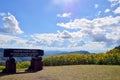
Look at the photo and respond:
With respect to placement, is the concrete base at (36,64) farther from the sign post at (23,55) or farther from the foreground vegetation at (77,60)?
the foreground vegetation at (77,60)

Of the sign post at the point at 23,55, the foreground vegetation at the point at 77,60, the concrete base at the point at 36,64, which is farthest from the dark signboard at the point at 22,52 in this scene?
the foreground vegetation at the point at 77,60

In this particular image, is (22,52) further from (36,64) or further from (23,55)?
(36,64)

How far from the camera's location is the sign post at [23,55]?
24031mm

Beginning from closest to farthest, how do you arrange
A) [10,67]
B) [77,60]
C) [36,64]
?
1. [10,67]
2. [36,64]
3. [77,60]

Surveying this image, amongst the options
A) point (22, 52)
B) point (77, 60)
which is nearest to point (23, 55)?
point (22, 52)

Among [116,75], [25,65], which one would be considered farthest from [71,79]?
[25,65]

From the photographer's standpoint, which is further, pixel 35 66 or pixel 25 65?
pixel 25 65

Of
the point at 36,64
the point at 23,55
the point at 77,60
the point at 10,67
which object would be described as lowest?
the point at 10,67

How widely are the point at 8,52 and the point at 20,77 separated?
4.67 m

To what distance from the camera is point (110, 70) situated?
896 inches

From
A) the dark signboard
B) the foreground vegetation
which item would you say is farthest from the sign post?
the foreground vegetation

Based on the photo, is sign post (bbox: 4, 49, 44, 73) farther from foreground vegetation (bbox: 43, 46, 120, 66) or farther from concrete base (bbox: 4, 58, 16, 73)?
foreground vegetation (bbox: 43, 46, 120, 66)

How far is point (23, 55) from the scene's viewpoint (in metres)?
25.2

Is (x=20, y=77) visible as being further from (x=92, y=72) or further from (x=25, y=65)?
(x=25, y=65)
